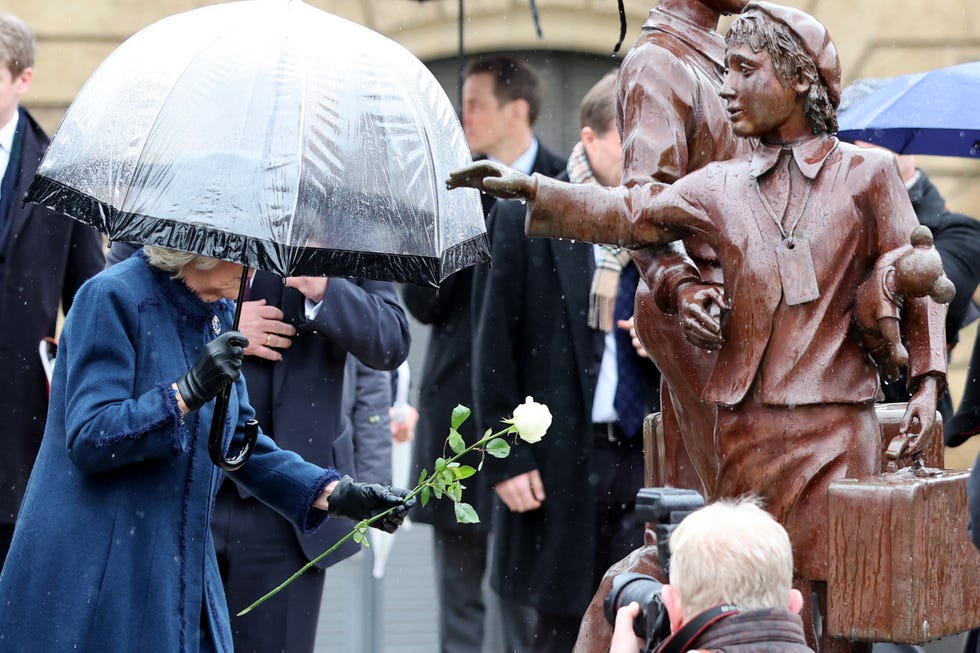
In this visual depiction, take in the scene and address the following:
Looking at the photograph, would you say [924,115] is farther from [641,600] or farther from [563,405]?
[641,600]

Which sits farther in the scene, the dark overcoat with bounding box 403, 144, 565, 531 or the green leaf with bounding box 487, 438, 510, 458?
the dark overcoat with bounding box 403, 144, 565, 531

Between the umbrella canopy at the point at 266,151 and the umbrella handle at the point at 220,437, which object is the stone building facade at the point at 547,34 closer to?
the umbrella canopy at the point at 266,151

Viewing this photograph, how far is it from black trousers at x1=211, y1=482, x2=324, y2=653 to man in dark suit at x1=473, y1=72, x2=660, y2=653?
1.14m

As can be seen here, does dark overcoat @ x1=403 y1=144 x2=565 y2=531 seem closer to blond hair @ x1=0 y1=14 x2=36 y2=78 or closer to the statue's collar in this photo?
blond hair @ x1=0 y1=14 x2=36 y2=78

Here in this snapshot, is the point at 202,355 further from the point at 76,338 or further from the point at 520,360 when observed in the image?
the point at 520,360

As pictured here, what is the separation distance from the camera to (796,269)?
443cm

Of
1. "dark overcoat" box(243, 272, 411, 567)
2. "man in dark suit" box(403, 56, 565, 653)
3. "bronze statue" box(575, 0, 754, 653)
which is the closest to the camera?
"bronze statue" box(575, 0, 754, 653)

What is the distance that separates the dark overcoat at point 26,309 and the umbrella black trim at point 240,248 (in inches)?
96.3

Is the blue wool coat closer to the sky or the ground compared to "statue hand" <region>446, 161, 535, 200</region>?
closer to the ground

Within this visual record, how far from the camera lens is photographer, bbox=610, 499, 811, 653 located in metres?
3.29

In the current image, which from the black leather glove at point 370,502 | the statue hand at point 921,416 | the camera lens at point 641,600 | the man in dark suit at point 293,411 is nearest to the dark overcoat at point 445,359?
the man in dark suit at point 293,411

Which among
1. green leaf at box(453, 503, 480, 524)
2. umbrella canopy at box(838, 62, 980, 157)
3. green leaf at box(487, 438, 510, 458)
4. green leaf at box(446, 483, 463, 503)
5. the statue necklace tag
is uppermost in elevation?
umbrella canopy at box(838, 62, 980, 157)

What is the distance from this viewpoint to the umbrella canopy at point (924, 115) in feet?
22.8

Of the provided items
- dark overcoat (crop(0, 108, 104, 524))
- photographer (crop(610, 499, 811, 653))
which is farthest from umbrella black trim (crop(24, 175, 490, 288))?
dark overcoat (crop(0, 108, 104, 524))
